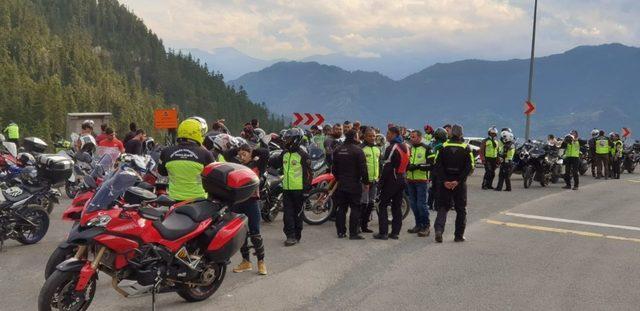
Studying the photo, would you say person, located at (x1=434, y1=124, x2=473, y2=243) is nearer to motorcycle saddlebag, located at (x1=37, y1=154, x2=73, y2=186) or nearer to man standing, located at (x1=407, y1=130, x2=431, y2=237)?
man standing, located at (x1=407, y1=130, x2=431, y2=237)

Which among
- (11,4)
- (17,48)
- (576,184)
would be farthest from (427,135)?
(11,4)

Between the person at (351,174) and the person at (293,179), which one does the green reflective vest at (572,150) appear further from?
the person at (293,179)

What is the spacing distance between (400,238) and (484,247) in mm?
1348

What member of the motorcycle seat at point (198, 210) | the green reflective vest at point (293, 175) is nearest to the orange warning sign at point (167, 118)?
the green reflective vest at point (293, 175)

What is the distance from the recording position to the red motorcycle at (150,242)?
16.2 feet

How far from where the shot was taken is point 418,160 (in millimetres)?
10289

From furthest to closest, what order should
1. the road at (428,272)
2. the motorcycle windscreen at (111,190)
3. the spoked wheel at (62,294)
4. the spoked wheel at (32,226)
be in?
the spoked wheel at (32,226) → the road at (428,272) → the motorcycle windscreen at (111,190) → the spoked wheel at (62,294)

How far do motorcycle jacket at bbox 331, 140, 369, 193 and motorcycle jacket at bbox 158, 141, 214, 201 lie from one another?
3.24 m

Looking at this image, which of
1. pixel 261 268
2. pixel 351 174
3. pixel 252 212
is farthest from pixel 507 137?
pixel 261 268

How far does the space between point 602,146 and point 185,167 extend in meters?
18.5

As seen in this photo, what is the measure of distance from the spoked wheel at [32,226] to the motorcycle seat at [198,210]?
3.94 meters

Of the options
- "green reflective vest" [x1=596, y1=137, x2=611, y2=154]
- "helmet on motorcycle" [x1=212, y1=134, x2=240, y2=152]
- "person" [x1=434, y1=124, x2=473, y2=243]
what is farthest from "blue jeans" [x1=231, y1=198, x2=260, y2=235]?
"green reflective vest" [x1=596, y1=137, x2=611, y2=154]

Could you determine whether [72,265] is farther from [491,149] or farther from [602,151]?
[602,151]

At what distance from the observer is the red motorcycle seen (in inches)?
195
